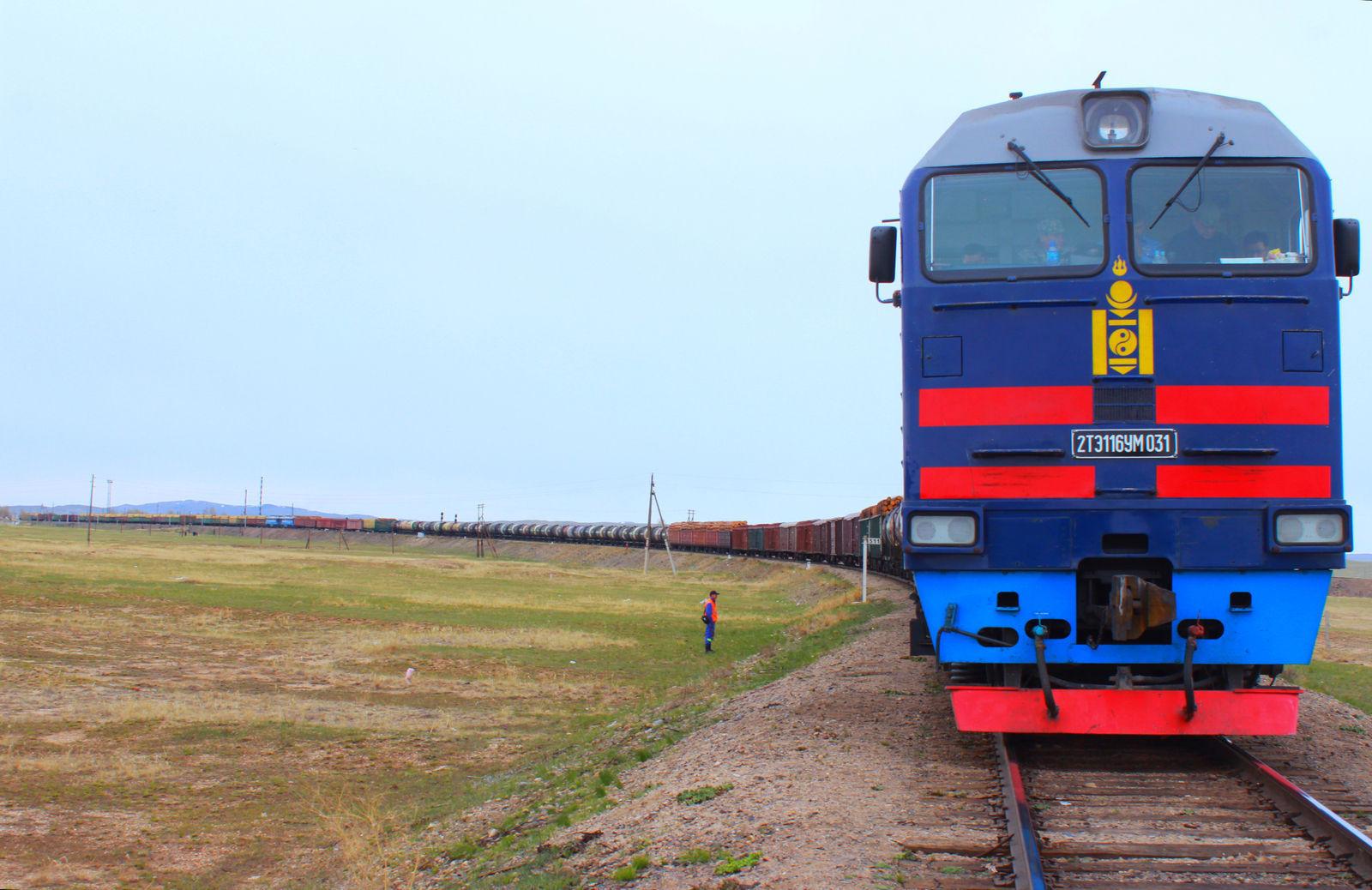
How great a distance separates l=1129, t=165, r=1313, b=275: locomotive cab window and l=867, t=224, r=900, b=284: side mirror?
5.39 feet

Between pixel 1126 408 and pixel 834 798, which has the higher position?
pixel 1126 408

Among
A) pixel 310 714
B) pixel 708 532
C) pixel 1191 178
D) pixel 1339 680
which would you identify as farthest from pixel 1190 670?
pixel 708 532

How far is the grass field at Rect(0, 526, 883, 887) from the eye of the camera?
35.2 feet

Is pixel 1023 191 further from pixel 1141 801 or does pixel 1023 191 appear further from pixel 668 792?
pixel 668 792

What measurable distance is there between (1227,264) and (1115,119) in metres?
1.29

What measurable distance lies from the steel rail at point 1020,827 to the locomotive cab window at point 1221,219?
138 inches

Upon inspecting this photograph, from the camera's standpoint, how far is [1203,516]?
7.66m

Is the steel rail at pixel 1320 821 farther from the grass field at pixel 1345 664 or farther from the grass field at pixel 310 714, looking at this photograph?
the grass field at pixel 1345 664

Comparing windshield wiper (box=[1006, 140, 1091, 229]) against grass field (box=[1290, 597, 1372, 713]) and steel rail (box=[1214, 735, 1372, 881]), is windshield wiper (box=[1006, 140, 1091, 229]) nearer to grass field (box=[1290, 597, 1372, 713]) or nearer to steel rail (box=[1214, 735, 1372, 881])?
steel rail (box=[1214, 735, 1372, 881])

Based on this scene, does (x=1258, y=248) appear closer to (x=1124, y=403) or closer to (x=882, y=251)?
(x=1124, y=403)

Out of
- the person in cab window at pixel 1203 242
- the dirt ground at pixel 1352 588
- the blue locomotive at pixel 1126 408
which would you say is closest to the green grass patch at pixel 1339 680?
the blue locomotive at pixel 1126 408

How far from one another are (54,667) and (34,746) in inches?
282

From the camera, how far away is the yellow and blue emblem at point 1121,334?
25.7 ft

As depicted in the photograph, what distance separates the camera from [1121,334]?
26.0 feet
